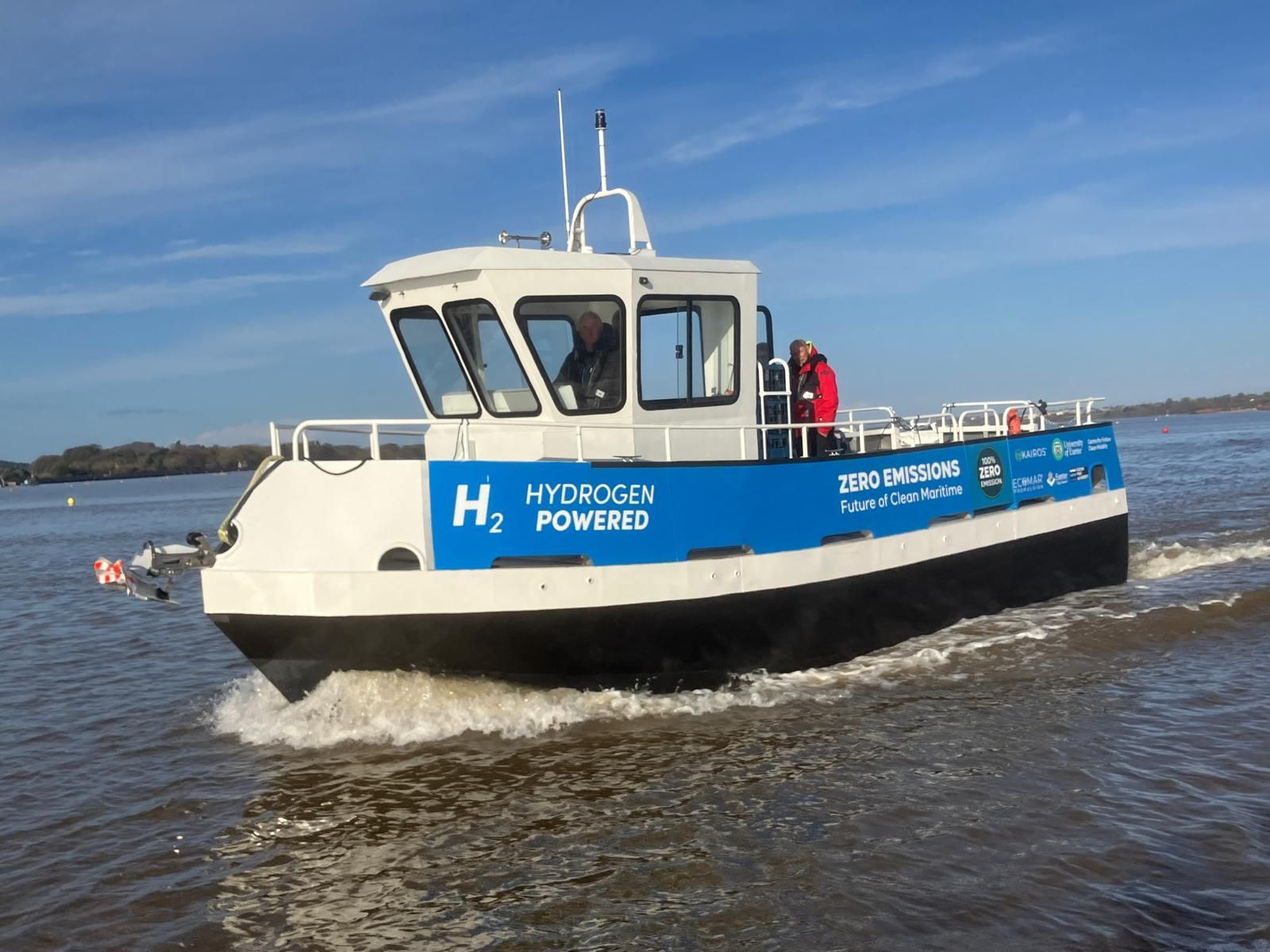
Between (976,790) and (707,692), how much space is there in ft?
7.43

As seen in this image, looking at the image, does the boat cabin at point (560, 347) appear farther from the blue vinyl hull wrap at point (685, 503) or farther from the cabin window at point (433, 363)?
the blue vinyl hull wrap at point (685, 503)

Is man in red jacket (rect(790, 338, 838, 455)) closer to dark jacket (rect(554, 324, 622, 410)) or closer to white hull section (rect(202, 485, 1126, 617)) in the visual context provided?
dark jacket (rect(554, 324, 622, 410))

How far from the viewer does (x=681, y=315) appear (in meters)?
7.93

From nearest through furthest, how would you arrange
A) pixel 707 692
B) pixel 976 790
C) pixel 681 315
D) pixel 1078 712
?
pixel 976 790
pixel 1078 712
pixel 707 692
pixel 681 315

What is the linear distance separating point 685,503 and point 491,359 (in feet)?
5.67

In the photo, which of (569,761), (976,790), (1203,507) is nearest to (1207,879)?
(976,790)

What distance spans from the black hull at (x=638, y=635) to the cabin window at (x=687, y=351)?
1.61m

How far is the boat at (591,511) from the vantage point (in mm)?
6418

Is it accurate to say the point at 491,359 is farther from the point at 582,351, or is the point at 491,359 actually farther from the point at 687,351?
the point at 687,351

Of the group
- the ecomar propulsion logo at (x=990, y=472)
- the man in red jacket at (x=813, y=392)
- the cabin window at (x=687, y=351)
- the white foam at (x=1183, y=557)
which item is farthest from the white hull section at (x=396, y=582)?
the white foam at (x=1183, y=557)

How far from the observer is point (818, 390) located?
29.8 ft

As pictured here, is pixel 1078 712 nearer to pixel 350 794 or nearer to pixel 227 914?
pixel 350 794

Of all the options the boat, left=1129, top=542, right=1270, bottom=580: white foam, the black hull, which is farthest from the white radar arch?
left=1129, top=542, right=1270, bottom=580: white foam

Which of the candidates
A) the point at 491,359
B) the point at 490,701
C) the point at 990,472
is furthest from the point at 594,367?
the point at 990,472
